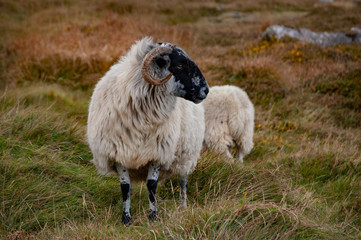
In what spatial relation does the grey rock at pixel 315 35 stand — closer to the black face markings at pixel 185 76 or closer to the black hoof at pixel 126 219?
the black face markings at pixel 185 76

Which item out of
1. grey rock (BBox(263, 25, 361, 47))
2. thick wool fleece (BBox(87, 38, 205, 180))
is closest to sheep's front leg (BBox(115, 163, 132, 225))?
thick wool fleece (BBox(87, 38, 205, 180))

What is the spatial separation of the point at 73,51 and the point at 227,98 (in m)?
Answer: 6.00

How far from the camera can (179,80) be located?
388 cm

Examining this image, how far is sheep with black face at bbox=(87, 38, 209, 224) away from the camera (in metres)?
3.85

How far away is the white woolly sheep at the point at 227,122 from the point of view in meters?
6.07

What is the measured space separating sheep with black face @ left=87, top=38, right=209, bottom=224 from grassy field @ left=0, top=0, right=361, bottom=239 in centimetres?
54

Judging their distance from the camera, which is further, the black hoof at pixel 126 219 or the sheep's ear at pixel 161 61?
the black hoof at pixel 126 219

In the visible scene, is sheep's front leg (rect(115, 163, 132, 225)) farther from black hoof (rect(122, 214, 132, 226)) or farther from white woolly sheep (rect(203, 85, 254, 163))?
white woolly sheep (rect(203, 85, 254, 163))

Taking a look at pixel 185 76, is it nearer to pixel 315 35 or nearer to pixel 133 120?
pixel 133 120

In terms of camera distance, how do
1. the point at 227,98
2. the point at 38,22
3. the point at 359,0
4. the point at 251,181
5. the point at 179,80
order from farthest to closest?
the point at 359,0 → the point at 38,22 → the point at 227,98 → the point at 251,181 → the point at 179,80

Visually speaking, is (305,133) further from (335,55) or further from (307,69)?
(335,55)

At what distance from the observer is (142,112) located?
3.88m

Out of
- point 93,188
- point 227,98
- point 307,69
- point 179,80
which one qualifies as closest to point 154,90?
point 179,80

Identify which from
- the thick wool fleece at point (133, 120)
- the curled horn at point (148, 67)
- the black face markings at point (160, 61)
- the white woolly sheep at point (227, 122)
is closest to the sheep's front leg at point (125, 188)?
the thick wool fleece at point (133, 120)
